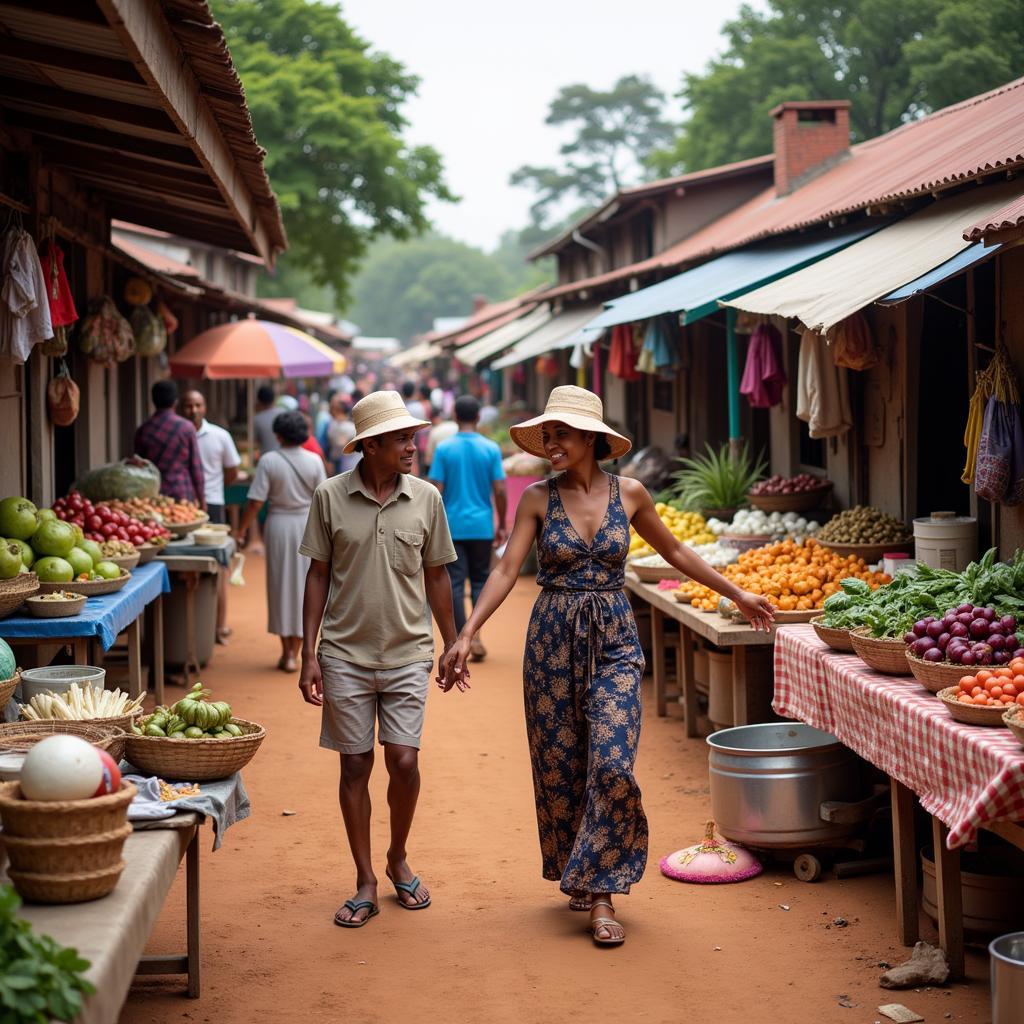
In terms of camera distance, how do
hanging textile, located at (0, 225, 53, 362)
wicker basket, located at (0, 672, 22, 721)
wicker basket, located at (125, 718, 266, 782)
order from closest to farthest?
wicker basket, located at (125, 718, 266, 782) → wicker basket, located at (0, 672, 22, 721) → hanging textile, located at (0, 225, 53, 362)

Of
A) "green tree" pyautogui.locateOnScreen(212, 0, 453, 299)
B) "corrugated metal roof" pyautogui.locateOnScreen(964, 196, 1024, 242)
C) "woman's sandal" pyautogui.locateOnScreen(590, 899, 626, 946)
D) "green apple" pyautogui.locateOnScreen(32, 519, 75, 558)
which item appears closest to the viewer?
"woman's sandal" pyautogui.locateOnScreen(590, 899, 626, 946)

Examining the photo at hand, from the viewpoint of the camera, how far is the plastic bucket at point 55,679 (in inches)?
237

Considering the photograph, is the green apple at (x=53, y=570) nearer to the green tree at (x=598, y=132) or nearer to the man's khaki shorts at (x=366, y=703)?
the man's khaki shorts at (x=366, y=703)

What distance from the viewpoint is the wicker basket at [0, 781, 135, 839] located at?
12.4 feet

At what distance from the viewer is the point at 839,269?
9297 mm

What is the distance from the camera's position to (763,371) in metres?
11.3

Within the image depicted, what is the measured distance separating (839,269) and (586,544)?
4383 millimetres

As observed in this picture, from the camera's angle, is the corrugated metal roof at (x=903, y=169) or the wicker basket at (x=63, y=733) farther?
the corrugated metal roof at (x=903, y=169)

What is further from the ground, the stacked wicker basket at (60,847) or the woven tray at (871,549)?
the woven tray at (871,549)

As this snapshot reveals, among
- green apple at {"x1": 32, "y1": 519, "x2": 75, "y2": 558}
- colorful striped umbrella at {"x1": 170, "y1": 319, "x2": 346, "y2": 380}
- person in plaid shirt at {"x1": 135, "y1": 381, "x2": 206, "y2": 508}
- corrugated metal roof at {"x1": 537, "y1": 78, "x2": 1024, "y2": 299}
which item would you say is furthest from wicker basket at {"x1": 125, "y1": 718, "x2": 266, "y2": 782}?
colorful striped umbrella at {"x1": 170, "y1": 319, "x2": 346, "y2": 380}

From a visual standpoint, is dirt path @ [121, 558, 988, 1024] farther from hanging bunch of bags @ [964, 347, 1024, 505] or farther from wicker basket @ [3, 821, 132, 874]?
hanging bunch of bags @ [964, 347, 1024, 505]

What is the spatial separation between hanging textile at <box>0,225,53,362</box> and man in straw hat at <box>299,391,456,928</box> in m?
2.96

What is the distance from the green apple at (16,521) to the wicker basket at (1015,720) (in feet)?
17.2

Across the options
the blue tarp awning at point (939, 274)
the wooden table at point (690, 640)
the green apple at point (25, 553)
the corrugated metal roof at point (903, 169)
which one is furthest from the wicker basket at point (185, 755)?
the corrugated metal roof at point (903, 169)
